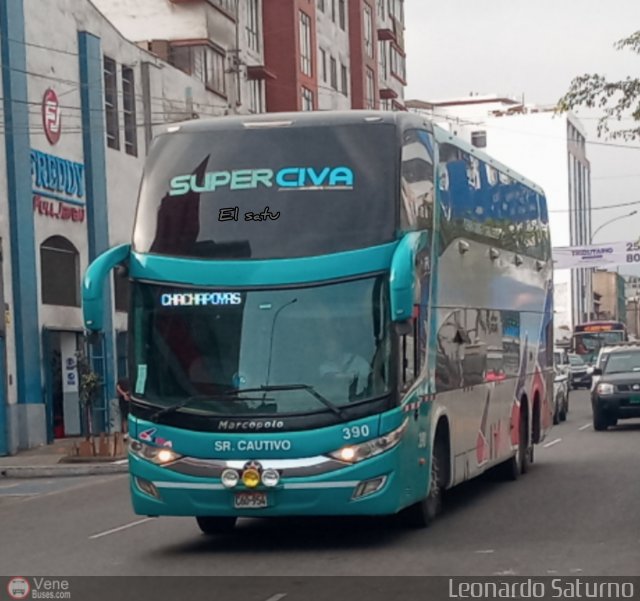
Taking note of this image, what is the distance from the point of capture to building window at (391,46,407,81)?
2881 inches

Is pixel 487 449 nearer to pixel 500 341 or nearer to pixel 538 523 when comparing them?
pixel 500 341

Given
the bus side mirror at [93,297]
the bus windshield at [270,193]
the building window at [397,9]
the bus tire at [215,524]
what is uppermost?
the building window at [397,9]

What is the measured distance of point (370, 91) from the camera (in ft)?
221

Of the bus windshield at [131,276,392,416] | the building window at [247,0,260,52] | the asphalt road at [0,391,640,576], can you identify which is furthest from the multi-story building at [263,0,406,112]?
the bus windshield at [131,276,392,416]

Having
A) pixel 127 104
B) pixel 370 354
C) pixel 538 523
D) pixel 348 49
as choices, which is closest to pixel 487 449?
pixel 538 523

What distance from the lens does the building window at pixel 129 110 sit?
38.6 m

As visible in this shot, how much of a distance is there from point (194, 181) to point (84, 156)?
22.7 metres

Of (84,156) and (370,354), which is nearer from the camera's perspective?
(370,354)

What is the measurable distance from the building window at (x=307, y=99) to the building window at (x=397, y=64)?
48.8 ft

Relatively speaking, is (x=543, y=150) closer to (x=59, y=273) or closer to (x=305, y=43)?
(x=305, y=43)

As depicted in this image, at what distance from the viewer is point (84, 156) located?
36125 mm

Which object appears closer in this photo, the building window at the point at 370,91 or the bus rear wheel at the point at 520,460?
the bus rear wheel at the point at 520,460

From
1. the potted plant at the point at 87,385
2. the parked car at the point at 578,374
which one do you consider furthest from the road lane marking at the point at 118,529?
the parked car at the point at 578,374

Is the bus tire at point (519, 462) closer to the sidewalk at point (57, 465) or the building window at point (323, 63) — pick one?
the sidewalk at point (57, 465)
